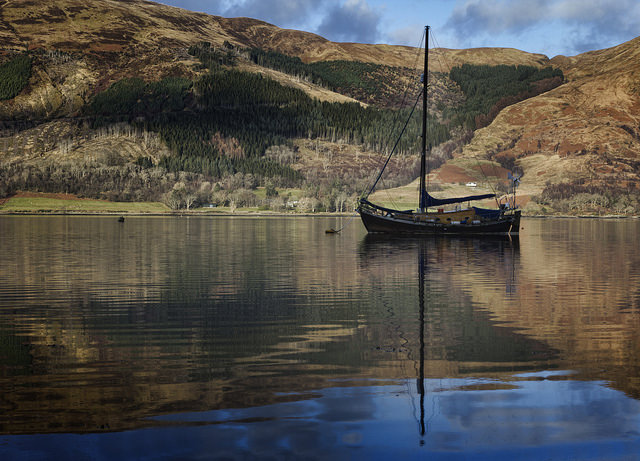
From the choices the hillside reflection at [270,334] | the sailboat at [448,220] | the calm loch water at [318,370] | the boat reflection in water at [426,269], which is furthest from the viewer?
the sailboat at [448,220]

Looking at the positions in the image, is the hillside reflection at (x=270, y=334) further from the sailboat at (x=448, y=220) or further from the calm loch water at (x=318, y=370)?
the sailboat at (x=448, y=220)

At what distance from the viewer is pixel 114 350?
62.5 feet

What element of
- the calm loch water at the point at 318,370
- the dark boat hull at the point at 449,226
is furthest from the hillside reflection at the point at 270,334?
the dark boat hull at the point at 449,226

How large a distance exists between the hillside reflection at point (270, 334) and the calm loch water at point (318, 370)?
8 cm

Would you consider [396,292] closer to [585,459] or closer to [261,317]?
[261,317]

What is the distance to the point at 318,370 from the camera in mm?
16516

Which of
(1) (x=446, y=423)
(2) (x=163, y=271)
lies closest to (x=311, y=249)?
(2) (x=163, y=271)

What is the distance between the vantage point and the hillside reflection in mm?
14383

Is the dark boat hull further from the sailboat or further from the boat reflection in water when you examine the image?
the boat reflection in water

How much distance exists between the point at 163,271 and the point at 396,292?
17.4 metres

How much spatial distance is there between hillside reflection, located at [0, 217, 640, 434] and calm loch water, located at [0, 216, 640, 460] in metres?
0.08

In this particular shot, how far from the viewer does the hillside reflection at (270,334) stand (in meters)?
14.4

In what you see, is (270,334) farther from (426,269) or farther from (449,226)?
(449,226)

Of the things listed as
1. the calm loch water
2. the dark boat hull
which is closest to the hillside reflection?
the calm loch water
